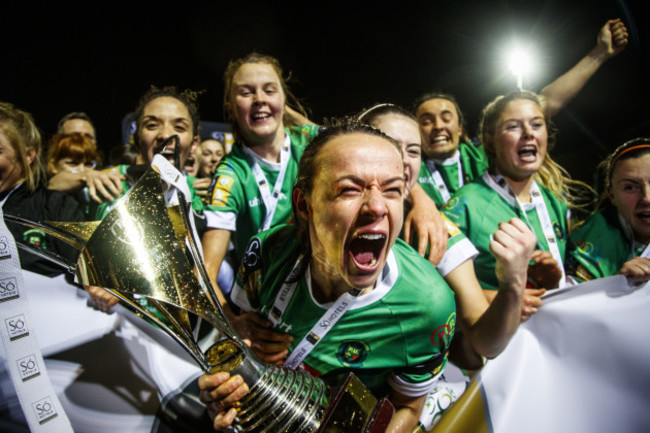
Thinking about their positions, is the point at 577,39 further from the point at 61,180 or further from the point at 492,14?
Result: the point at 61,180

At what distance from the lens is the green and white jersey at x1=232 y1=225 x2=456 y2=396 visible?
1.19 m

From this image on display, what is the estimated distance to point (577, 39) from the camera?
432cm

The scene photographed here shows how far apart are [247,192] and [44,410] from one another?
1.47m

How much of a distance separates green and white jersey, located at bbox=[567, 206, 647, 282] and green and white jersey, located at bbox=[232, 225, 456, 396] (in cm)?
131

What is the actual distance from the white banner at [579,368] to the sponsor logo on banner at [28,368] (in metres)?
1.48

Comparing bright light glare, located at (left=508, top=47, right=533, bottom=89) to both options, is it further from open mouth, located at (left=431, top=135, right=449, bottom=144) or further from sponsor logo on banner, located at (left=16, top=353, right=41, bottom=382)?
sponsor logo on banner, located at (left=16, top=353, right=41, bottom=382)

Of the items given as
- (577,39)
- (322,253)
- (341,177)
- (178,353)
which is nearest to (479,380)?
(322,253)

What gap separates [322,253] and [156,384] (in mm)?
891

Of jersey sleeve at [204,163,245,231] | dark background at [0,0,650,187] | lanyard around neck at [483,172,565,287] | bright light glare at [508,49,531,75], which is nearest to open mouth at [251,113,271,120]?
jersey sleeve at [204,163,245,231]

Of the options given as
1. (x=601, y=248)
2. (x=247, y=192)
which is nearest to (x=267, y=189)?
(x=247, y=192)

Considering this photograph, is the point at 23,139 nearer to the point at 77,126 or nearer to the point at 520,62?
the point at 77,126

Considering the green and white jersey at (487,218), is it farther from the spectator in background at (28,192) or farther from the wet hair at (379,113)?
the spectator in background at (28,192)

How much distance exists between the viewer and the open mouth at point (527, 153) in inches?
81.0

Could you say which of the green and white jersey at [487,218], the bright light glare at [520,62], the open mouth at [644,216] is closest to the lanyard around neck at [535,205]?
the green and white jersey at [487,218]
